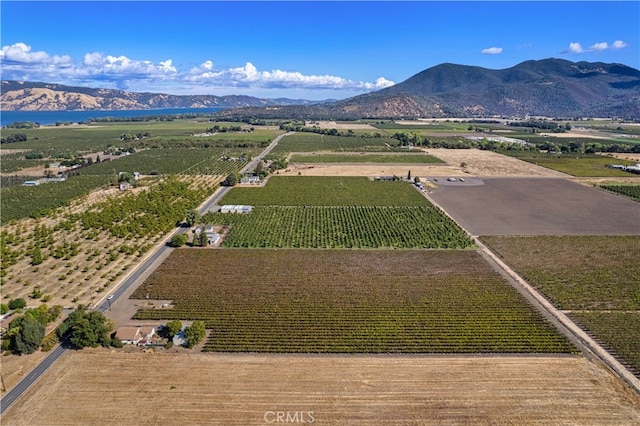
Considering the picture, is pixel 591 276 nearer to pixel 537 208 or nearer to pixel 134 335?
pixel 537 208

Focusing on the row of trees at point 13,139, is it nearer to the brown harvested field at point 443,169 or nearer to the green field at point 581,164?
the brown harvested field at point 443,169

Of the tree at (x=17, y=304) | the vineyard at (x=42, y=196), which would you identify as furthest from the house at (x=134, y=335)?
the vineyard at (x=42, y=196)

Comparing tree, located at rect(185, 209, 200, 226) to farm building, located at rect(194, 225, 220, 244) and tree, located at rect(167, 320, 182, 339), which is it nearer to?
farm building, located at rect(194, 225, 220, 244)

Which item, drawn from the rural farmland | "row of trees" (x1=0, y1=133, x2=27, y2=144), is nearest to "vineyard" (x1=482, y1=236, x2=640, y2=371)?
the rural farmland

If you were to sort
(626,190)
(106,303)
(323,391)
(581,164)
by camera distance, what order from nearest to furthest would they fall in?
(323,391) → (106,303) → (626,190) → (581,164)

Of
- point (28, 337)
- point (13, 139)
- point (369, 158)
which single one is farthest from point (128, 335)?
point (13, 139)

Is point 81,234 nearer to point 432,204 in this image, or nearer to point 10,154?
point 432,204
